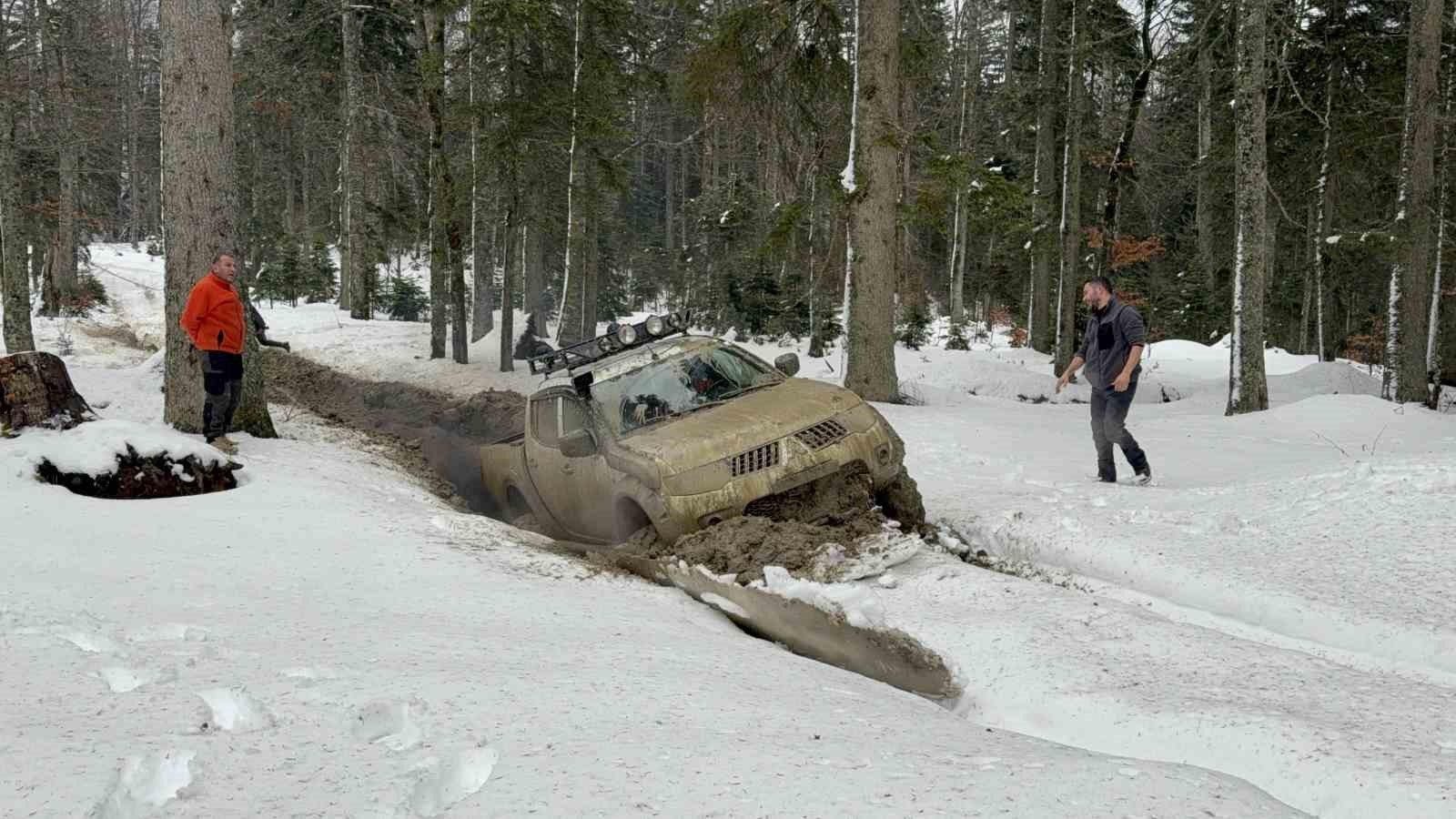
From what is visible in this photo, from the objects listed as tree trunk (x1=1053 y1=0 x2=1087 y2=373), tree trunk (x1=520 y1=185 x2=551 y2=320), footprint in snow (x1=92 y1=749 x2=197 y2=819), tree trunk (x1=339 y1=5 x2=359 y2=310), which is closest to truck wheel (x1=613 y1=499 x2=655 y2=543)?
footprint in snow (x1=92 y1=749 x2=197 y2=819)

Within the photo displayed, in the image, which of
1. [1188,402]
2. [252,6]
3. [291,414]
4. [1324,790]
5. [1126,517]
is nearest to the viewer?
[1324,790]

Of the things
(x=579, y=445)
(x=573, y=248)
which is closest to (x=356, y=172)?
(x=573, y=248)

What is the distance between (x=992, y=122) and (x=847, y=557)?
40.7 metres

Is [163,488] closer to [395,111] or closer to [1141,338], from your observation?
[1141,338]

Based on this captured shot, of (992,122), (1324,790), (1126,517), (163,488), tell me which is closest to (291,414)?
(163,488)

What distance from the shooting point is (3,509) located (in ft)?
18.9

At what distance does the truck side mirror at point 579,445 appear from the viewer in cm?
638

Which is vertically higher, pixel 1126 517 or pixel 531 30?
pixel 531 30

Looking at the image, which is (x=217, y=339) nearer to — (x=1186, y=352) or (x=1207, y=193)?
(x=1207, y=193)

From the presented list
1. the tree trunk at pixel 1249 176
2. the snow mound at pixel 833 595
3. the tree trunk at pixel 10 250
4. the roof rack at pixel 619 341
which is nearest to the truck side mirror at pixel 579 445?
the roof rack at pixel 619 341

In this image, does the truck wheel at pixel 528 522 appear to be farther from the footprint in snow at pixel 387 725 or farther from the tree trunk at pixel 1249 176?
the tree trunk at pixel 1249 176

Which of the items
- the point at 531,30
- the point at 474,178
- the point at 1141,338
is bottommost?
the point at 1141,338

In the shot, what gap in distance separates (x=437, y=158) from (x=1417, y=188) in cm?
1845

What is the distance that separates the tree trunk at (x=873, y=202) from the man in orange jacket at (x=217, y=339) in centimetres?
776
